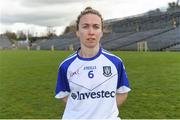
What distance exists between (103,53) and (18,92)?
33.1 ft

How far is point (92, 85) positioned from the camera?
11.1ft

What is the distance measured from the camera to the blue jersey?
3365 millimetres

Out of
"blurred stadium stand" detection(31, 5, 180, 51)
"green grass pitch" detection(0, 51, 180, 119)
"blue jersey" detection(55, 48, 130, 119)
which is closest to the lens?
"blue jersey" detection(55, 48, 130, 119)

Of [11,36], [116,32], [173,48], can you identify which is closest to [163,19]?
[116,32]

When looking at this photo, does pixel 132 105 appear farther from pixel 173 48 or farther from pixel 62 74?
pixel 173 48

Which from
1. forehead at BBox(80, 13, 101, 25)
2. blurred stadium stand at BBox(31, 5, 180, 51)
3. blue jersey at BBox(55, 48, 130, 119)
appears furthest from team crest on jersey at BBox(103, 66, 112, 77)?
blurred stadium stand at BBox(31, 5, 180, 51)

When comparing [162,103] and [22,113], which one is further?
[162,103]

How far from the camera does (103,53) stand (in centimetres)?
351

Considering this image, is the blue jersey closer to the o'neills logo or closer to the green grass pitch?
the o'neills logo

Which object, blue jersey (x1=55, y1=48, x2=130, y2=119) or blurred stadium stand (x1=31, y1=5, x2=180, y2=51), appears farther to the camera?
blurred stadium stand (x1=31, y1=5, x2=180, y2=51)

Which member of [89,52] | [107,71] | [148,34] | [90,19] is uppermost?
[90,19]

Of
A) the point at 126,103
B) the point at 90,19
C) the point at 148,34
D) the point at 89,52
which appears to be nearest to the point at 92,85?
the point at 89,52

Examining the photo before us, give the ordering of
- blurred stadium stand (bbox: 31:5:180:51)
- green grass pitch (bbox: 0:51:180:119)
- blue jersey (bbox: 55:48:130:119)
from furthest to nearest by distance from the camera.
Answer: blurred stadium stand (bbox: 31:5:180:51), green grass pitch (bbox: 0:51:180:119), blue jersey (bbox: 55:48:130:119)

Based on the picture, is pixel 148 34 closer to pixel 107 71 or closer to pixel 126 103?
pixel 126 103
